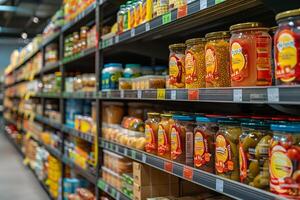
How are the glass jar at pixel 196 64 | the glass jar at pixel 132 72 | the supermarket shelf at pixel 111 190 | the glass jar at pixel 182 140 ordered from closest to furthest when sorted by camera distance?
the glass jar at pixel 196 64, the glass jar at pixel 182 140, the supermarket shelf at pixel 111 190, the glass jar at pixel 132 72

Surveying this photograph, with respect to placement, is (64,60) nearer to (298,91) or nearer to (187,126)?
(187,126)

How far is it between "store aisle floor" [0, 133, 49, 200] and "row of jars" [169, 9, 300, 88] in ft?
12.4

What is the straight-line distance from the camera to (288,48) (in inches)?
45.5

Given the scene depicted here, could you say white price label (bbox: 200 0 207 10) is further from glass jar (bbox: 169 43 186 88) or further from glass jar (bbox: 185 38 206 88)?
glass jar (bbox: 169 43 186 88)

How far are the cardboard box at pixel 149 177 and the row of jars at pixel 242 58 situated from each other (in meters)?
0.63

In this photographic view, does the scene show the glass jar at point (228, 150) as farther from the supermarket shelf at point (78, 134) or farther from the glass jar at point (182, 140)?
the supermarket shelf at point (78, 134)

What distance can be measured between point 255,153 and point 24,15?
35.6ft

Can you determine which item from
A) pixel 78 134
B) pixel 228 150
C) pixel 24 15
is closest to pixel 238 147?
pixel 228 150

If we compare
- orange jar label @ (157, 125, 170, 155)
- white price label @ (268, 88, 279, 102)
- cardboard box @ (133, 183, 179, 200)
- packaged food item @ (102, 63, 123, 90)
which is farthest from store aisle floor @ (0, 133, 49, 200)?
white price label @ (268, 88, 279, 102)

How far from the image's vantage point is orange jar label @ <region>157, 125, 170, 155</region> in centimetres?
196

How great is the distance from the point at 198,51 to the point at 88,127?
189cm

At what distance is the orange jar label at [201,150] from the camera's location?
5.32 ft

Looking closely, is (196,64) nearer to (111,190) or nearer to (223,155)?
(223,155)

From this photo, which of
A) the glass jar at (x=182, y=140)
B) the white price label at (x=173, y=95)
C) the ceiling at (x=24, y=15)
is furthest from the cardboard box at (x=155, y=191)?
the ceiling at (x=24, y=15)
